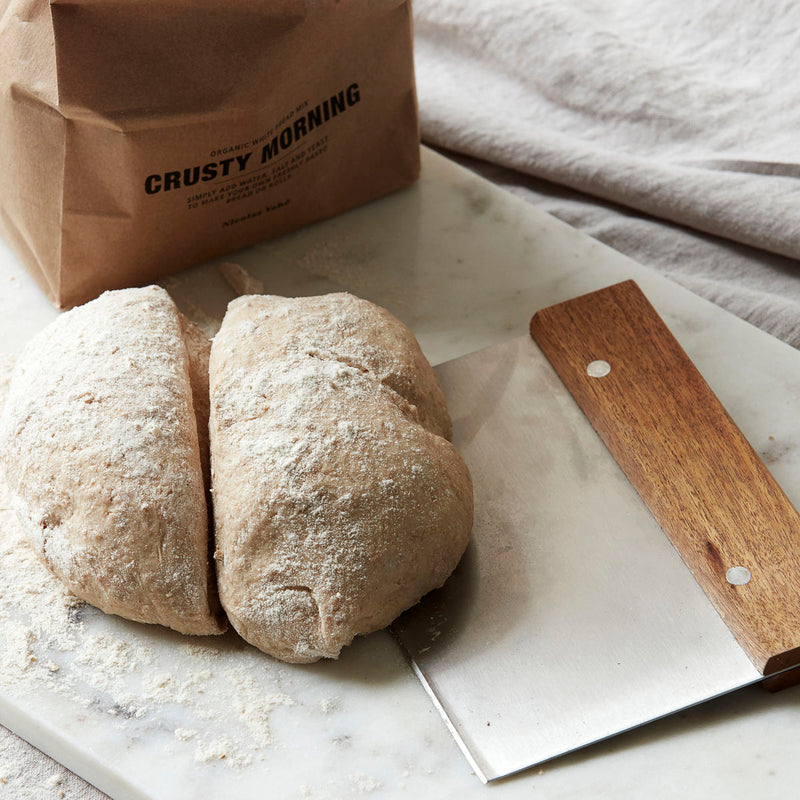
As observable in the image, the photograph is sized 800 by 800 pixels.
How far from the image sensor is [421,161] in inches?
63.0

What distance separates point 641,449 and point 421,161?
67 cm

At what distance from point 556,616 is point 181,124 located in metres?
0.71

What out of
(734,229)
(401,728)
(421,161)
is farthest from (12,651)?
(734,229)

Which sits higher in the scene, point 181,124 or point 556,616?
point 181,124

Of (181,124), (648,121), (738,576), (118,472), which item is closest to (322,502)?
(118,472)

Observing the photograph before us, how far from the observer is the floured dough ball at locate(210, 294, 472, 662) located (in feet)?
3.12

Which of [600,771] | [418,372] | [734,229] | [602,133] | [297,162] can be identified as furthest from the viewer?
[602,133]

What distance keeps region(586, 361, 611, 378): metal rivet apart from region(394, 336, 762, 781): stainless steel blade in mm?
50

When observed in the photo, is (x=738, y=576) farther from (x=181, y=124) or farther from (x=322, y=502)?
(x=181, y=124)

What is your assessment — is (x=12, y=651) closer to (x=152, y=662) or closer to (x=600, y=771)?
(x=152, y=662)

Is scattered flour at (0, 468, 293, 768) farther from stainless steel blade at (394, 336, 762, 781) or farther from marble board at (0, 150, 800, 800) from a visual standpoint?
stainless steel blade at (394, 336, 762, 781)

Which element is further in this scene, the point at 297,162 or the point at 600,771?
the point at 297,162

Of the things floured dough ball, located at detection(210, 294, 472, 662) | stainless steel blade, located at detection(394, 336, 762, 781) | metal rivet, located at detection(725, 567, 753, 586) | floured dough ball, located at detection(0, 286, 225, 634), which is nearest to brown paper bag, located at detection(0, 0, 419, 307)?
floured dough ball, located at detection(0, 286, 225, 634)

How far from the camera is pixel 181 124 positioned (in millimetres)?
1231
